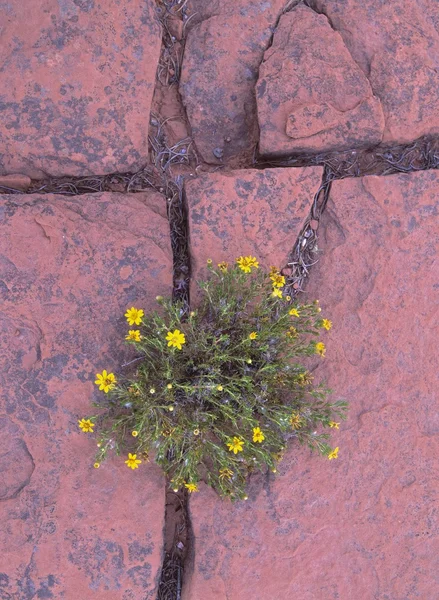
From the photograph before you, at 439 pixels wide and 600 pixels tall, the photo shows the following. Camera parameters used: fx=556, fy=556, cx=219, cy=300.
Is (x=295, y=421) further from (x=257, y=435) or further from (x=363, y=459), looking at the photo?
(x=363, y=459)

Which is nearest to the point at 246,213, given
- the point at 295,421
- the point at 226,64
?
the point at 226,64

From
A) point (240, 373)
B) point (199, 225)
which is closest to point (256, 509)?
point (240, 373)

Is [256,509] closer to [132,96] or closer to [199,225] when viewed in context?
[199,225]

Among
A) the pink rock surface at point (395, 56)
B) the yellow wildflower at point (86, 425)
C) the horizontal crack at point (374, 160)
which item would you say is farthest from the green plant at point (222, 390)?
the pink rock surface at point (395, 56)

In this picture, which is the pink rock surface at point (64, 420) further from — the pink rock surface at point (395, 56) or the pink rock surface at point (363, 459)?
the pink rock surface at point (395, 56)

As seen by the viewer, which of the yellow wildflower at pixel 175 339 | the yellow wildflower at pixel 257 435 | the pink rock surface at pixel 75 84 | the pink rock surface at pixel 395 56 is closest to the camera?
the yellow wildflower at pixel 175 339

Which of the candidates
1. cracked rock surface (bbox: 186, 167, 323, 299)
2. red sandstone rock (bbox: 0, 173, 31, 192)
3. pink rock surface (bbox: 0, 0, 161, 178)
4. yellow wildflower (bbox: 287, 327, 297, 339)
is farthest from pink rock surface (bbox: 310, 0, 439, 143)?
red sandstone rock (bbox: 0, 173, 31, 192)
